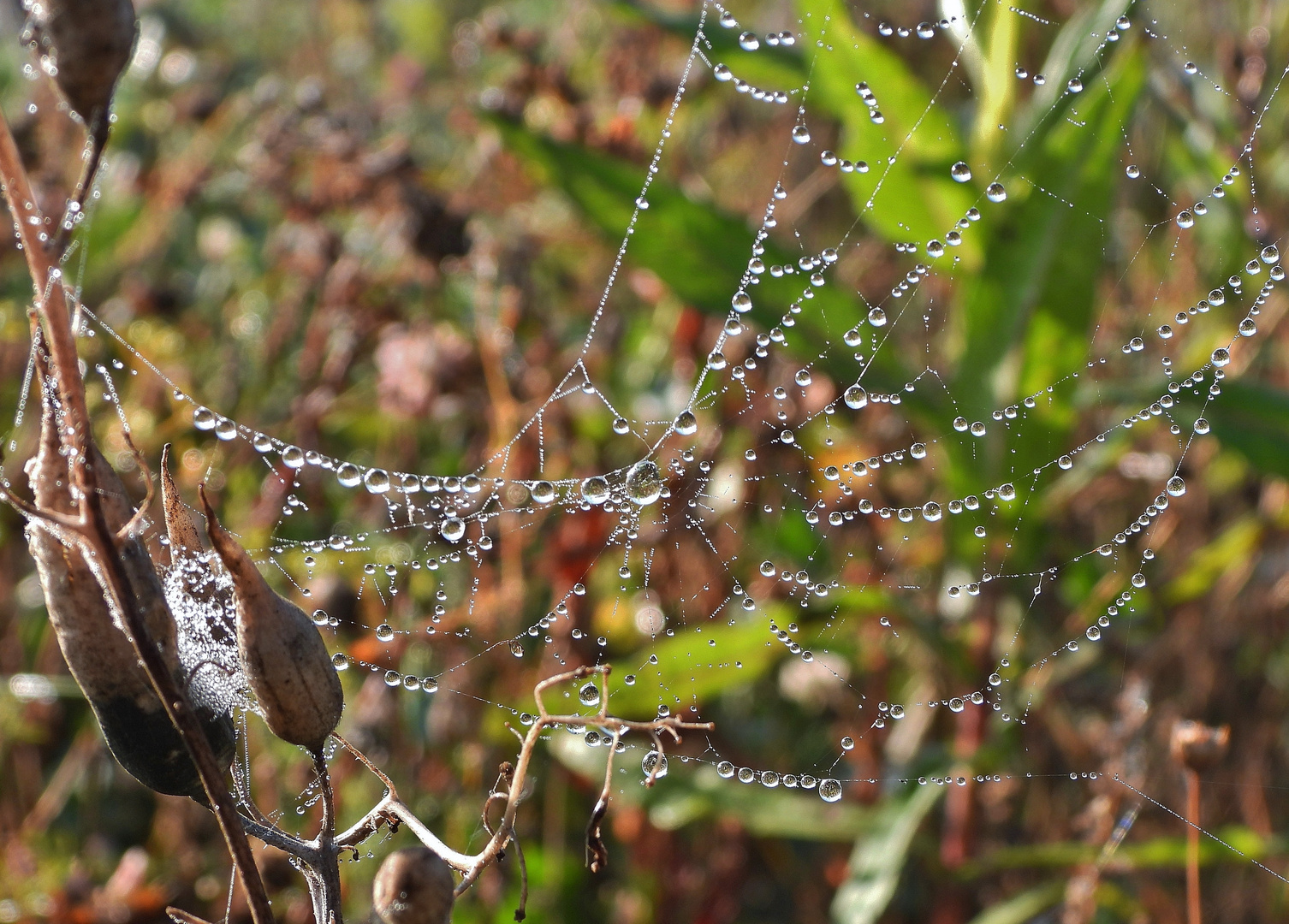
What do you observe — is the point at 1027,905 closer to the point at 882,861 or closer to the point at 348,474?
→ the point at 882,861

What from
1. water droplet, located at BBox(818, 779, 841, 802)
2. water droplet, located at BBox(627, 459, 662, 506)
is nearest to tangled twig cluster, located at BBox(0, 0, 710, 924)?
water droplet, located at BBox(818, 779, 841, 802)

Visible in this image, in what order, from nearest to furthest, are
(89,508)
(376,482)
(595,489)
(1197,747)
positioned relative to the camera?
1. (89,508)
2. (1197,747)
3. (376,482)
4. (595,489)

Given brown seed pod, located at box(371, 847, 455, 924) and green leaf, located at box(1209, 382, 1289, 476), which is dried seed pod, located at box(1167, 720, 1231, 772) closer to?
green leaf, located at box(1209, 382, 1289, 476)

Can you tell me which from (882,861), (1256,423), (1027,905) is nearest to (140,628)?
(882,861)

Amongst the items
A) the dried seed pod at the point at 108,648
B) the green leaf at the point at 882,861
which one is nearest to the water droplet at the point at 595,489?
the green leaf at the point at 882,861

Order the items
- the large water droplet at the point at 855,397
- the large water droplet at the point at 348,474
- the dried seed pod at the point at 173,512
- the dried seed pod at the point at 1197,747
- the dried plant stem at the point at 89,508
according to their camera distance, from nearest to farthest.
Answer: the dried plant stem at the point at 89,508 → the dried seed pod at the point at 173,512 → the dried seed pod at the point at 1197,747 → the large water droplet at the point at 348,474 → the large water droplet at the point at 855,397

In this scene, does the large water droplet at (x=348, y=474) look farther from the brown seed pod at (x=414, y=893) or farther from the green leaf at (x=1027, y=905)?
the green leaf at (x=1027, y=905)
